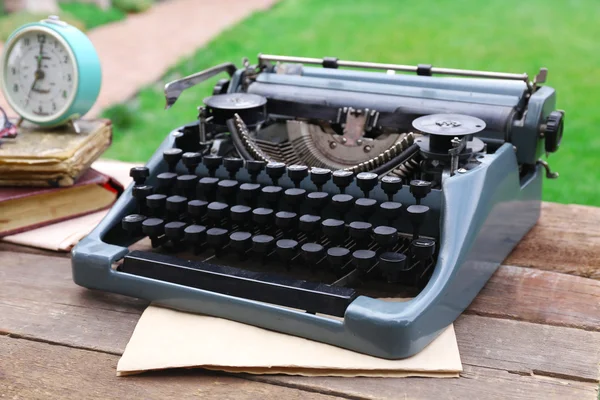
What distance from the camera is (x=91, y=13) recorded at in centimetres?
814

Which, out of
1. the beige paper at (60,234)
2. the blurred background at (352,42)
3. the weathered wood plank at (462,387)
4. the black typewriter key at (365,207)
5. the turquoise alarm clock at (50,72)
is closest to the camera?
the weathered wood plank at (462,387)

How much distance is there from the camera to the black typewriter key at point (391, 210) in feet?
4.50

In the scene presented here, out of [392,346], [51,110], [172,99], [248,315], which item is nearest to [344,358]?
[392,346]

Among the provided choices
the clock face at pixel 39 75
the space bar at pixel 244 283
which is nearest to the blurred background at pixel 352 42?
the clock face at pixel 39 75

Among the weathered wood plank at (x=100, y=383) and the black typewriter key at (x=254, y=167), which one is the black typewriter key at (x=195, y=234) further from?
the weathered wood plank at (x=100, y=383)

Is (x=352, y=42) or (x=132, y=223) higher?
(x=132, y=223)

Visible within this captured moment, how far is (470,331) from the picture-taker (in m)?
1.34

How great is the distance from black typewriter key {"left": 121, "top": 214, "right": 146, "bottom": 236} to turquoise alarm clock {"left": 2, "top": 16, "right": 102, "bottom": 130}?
0.52 m

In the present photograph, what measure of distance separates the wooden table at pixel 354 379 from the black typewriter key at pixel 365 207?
257 millimetres

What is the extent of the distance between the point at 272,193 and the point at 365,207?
0.20m

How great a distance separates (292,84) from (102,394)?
0.94 metres

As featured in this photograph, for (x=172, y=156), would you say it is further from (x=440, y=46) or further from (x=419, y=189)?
(x=440, y=46)

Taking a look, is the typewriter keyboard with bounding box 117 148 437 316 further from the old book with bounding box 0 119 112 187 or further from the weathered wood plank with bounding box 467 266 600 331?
the old book with bounding box 0 119 112 187

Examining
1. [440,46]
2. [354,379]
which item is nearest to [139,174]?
[354,379]
